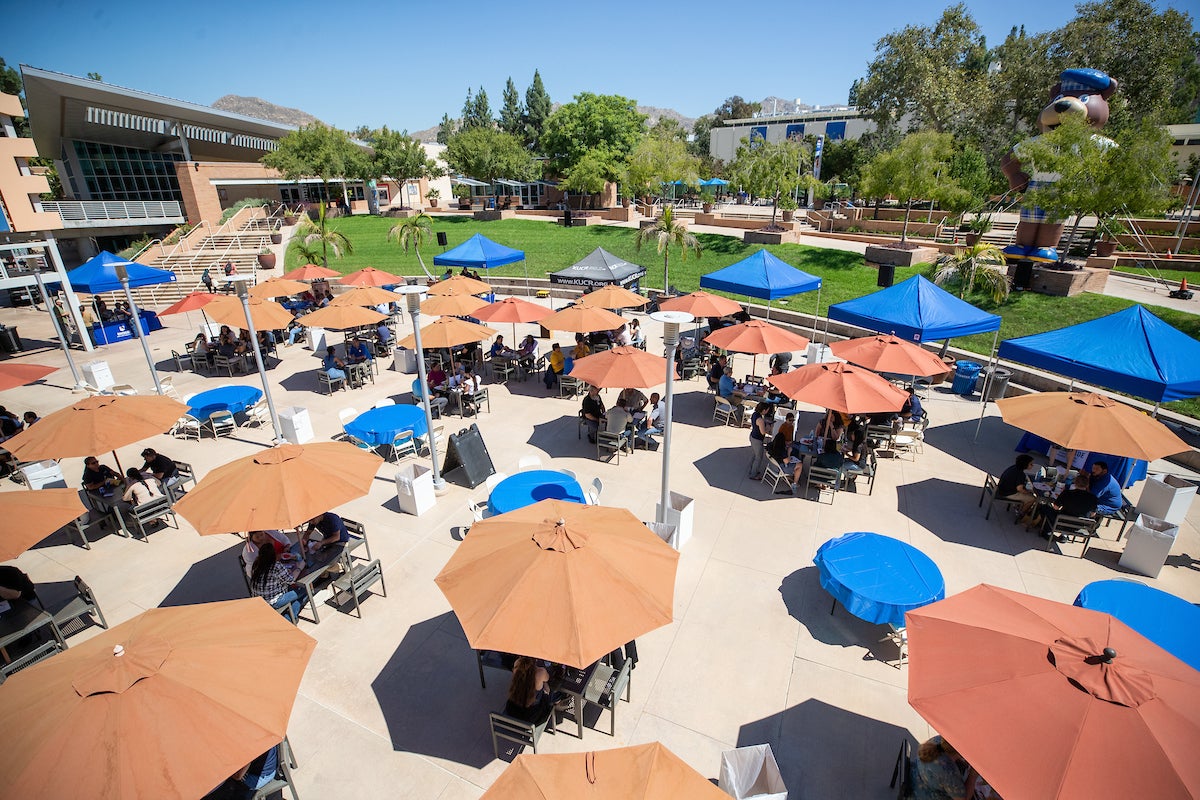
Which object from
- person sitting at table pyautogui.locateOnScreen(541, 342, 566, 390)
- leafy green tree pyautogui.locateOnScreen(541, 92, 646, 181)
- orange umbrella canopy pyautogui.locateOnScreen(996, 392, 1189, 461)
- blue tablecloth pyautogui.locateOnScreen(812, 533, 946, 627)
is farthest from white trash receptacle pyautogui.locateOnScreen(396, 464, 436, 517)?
leafy green tree pyautogui.locateOnScreen(541, 92, 646, 181)

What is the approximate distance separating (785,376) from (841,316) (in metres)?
5.12

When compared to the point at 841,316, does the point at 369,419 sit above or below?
below

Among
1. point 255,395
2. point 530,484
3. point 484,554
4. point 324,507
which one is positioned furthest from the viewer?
point 255,395

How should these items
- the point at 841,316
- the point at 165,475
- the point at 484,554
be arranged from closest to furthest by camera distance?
the point at 484,554 → the point at 165,475 → the point at 841,316

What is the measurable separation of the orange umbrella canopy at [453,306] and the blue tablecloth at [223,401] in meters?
4.48

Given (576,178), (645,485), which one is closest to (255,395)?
(645,485)

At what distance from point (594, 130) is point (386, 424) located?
45.0 metres

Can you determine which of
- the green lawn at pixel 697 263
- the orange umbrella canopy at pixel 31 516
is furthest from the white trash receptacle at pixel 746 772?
the green lawn at pixel 697 263

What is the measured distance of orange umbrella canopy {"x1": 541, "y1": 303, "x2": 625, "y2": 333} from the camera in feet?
42.7

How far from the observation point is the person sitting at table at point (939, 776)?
462 centimetres

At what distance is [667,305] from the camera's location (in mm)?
15594

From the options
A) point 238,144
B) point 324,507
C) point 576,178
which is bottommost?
point 324,507

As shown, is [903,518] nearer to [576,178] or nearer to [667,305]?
[667,305]

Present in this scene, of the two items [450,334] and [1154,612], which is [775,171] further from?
[1154,612]
